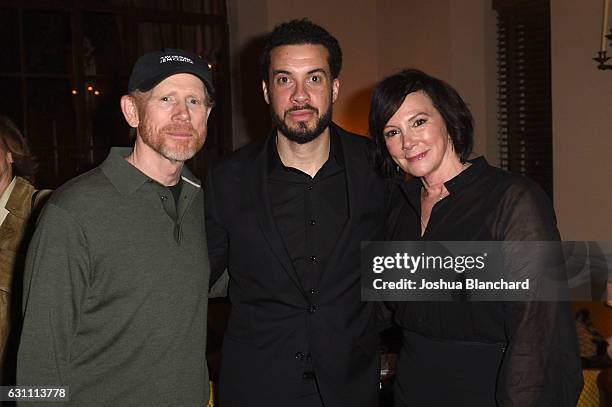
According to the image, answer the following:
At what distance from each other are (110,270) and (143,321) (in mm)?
149

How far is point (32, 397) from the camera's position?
1.51m

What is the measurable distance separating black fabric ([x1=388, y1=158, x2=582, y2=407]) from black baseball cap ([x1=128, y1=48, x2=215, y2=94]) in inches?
29.0

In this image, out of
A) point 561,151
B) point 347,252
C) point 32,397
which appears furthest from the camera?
point 561,151

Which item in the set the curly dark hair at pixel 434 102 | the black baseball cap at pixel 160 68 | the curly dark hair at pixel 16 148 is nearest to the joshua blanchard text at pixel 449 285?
the curly dark hair at pixel 434 102

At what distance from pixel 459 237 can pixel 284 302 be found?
1.84ft

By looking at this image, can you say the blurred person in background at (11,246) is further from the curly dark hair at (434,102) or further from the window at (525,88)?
the window at (525,88)

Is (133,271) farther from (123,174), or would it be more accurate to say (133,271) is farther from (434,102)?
(434,102)

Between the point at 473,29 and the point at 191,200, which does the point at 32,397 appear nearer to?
the point at 191,200

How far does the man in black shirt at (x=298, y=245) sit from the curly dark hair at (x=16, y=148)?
2.96 feet

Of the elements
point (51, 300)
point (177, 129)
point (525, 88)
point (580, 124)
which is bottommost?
point (51, 300)

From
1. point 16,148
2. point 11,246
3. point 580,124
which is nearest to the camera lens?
point 11,246

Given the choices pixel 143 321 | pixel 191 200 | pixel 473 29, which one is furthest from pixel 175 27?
pixel 143 321

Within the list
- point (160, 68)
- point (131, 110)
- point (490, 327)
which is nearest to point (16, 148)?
point (131, 110)

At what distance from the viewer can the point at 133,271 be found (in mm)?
1641
